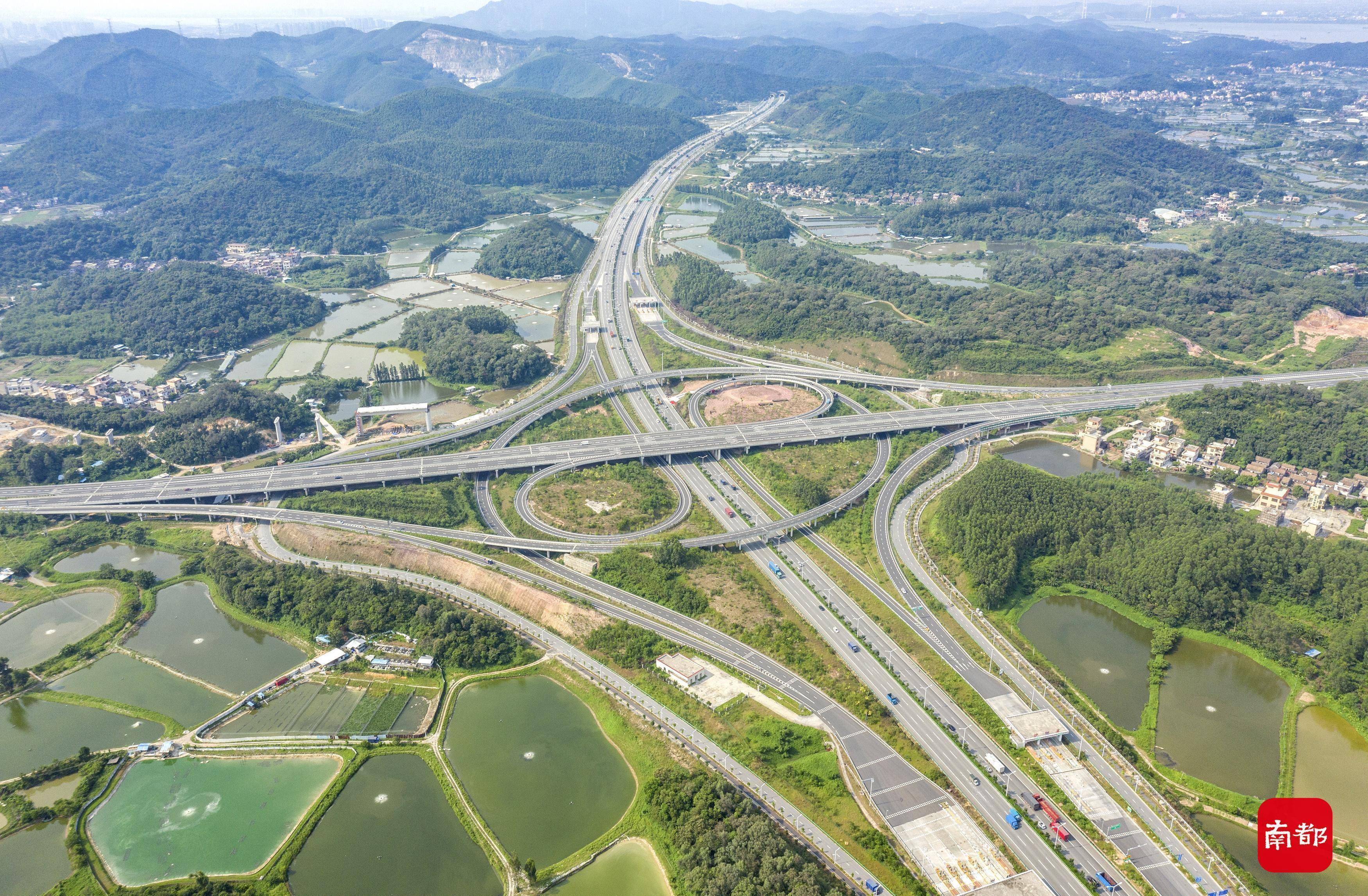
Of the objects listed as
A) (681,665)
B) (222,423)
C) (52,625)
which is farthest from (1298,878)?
(222,423)

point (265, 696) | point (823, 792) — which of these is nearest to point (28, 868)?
point (265, 696)

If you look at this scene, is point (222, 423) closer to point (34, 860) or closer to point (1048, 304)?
point (34, 860)

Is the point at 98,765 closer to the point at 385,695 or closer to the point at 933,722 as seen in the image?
the point at 385,695

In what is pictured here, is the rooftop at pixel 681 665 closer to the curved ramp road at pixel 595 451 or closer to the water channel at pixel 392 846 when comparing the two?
the water channel at pixel 392 846

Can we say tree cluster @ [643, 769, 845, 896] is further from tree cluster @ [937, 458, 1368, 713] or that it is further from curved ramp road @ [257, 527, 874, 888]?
tree cluster @ [937, 458, 1368, 713]

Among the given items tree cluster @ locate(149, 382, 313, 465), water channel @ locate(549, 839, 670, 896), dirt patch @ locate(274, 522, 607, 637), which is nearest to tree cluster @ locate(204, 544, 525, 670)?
dirt patch @ locate(274, 522, 607, 637)

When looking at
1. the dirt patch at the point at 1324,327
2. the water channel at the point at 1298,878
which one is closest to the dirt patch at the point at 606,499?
the water channel at the point at 1298,878
